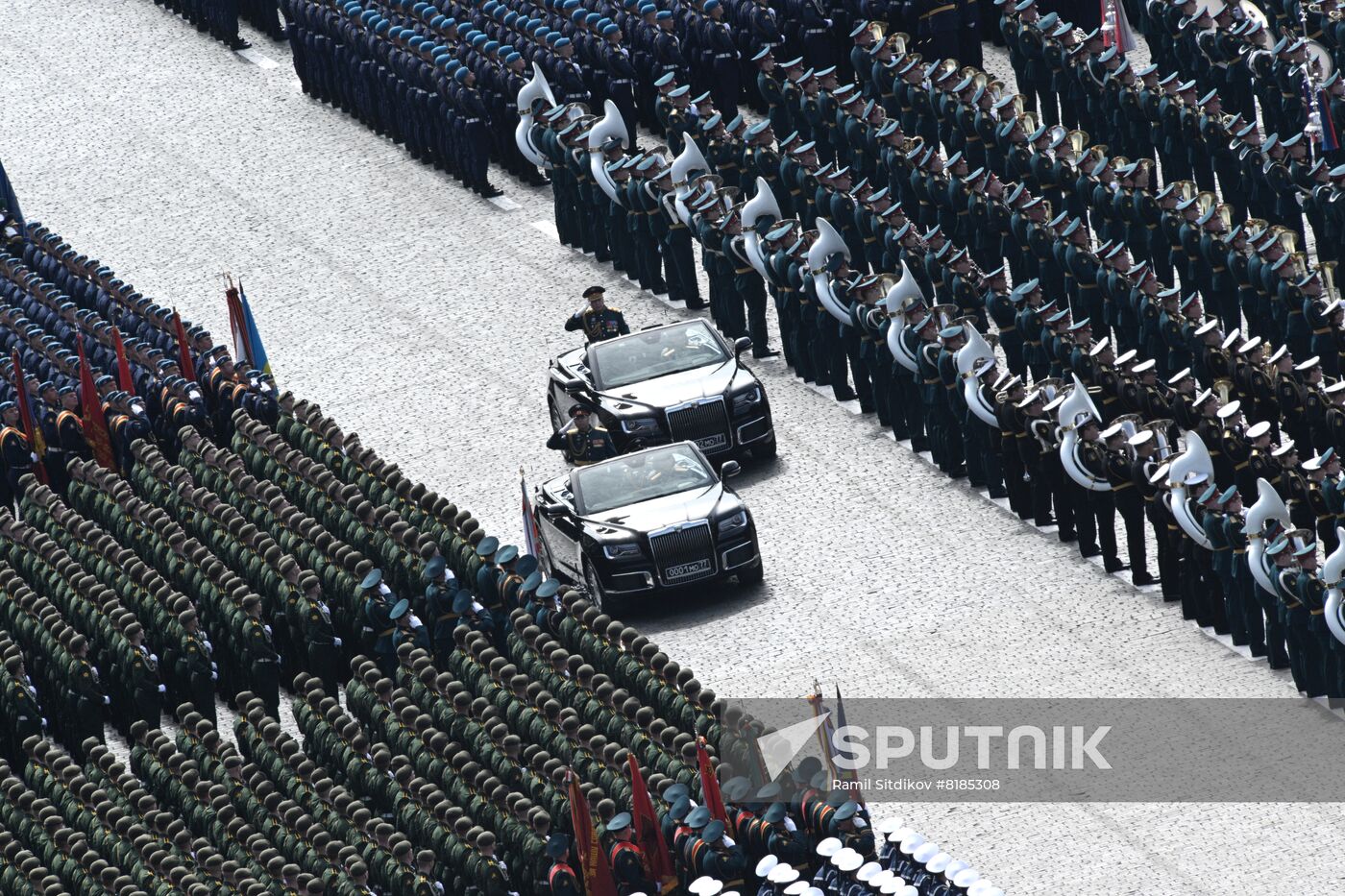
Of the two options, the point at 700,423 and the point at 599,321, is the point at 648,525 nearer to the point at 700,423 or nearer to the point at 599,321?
the point at 700,423

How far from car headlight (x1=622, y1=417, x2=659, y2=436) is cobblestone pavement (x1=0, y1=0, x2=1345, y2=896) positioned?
1.00 metres

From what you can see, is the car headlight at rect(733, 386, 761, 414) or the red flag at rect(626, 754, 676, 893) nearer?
the red flag at rect(626, 754, 676, 893)

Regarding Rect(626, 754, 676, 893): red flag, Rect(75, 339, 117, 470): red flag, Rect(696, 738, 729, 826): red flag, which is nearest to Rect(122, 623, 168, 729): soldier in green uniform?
Rect(75, 339, 117, 470): red flag

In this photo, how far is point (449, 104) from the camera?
32.9 metres

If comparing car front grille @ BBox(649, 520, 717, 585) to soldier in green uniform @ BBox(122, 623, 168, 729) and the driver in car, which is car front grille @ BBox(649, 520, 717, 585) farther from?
soldier in green uniform @ BBox(122, 623, 168, 729)

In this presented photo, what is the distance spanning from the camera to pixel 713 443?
1008 inches

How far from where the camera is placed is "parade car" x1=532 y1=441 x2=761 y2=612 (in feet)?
77.0

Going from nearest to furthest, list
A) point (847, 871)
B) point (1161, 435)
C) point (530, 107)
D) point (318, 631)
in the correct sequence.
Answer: point (847, 871), point (1161, 435), point (318, 631), point (530, 107)

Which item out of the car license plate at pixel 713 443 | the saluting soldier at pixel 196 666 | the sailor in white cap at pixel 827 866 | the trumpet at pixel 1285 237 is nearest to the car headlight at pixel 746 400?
the car license plate at pixel 713 443

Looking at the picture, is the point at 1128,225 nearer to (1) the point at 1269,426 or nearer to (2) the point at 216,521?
(1) the point at 1269,426

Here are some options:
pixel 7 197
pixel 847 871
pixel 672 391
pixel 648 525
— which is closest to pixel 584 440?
pixel 672 391

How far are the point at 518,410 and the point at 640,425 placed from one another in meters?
2.64

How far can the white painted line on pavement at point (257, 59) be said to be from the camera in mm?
38469

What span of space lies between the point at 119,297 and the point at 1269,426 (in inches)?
451
